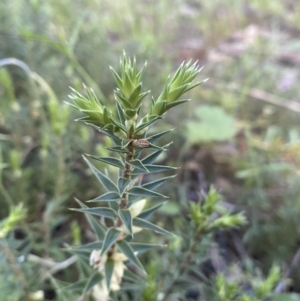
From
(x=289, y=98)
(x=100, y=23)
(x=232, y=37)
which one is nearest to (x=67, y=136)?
(x=100, y=23)

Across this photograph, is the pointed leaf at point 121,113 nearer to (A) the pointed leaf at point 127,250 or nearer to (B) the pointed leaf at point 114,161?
(B) the pointed leaf at point 114,161

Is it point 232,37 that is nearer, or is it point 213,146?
point 213,146

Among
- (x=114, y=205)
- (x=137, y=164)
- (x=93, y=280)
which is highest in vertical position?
(x=137, y=164)

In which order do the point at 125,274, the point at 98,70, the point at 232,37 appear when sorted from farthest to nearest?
the point at 232,37, the point at 98,70, the point at 125,274

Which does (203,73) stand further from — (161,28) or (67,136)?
(67,136)

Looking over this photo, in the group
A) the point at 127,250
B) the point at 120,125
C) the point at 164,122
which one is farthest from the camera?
the point at 164,122

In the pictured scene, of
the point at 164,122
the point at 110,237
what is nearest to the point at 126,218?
the point at 110,237

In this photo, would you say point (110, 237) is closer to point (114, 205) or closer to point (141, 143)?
point (114, 205)
